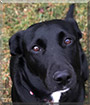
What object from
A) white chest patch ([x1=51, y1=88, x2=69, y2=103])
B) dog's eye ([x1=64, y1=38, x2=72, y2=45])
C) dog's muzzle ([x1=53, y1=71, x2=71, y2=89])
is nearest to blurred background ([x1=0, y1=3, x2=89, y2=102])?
white chest patch ([x1=51, y1=88, x2=69, y2=103])

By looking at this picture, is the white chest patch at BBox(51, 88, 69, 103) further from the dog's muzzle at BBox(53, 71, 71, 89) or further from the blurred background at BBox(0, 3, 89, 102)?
the blurred background at BBox(0, 3, 89, 102)

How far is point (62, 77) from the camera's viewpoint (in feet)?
5.64

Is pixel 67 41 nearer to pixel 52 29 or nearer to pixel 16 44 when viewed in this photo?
pixel 52 29

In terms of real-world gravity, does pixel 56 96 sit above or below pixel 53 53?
below

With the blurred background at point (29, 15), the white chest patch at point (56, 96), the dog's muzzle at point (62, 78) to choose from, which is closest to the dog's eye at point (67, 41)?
the dog's muzzle at point (62, 78)

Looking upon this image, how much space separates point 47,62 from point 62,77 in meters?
0.23

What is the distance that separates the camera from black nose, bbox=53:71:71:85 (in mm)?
1705

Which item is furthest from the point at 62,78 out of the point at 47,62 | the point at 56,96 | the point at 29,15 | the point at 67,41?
the point at 29,15

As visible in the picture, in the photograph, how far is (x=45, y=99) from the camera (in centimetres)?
236

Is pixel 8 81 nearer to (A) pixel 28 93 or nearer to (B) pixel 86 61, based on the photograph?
(A) pixel 28 93

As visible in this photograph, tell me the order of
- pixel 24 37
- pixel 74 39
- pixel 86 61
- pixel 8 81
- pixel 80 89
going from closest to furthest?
1. pixel 74 39
2. pixel 24 37
3. pixel 80 89
4. pixel 86 61
5. pixel 8 81

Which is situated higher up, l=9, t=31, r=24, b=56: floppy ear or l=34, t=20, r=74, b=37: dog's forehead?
l=34, t=20, r=74, b=37: dog's forehead

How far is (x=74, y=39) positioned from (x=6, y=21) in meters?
2.25

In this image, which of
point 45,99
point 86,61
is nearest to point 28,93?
point 45,99
